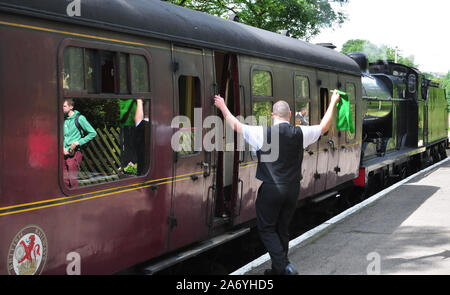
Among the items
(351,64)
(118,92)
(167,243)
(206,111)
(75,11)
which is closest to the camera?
(75,11)

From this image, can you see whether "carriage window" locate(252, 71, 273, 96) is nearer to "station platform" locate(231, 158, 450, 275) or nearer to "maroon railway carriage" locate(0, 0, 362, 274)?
"maroon railway carriage" locate(0, 0, 362, 274)

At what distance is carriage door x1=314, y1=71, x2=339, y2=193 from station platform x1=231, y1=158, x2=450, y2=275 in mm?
724

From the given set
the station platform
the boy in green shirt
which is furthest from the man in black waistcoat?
the boy in green shirt

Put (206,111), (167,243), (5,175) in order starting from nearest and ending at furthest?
1. (5,175)
2. (167,243)
3. (206,111)

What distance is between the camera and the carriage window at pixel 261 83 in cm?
725

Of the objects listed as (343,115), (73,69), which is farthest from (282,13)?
(73,69)

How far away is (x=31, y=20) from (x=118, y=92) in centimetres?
102

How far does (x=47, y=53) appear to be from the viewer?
4.08 m

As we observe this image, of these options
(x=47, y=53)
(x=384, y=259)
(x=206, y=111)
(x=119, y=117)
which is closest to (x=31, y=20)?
(x=47, y=53)

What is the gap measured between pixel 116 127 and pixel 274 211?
1.69 metres

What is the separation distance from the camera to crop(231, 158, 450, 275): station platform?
20.1 feet

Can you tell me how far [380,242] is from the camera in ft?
24.2

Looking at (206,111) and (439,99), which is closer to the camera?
(206,111)

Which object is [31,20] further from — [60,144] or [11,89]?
[60,144]
